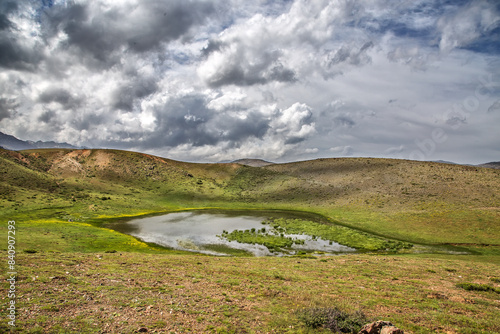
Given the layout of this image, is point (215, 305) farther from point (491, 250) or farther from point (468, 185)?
point (468, 185)

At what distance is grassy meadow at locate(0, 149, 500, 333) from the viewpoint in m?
13.1

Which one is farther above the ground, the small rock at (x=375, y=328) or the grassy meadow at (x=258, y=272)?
the small rock at (x=375, y=328)

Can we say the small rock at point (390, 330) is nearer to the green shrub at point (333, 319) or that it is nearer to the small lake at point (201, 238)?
the green shrub at point (333, 319)

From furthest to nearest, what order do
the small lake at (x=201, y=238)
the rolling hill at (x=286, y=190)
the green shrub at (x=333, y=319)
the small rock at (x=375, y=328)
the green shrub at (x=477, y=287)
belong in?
the rolling hill at (x=286, y=190)
the small lake at (x=201, y=238)
the green shrub at (x=477, y=287)
the green shrub at (x=333, y=319)
the small rock at (x=375, y=328)

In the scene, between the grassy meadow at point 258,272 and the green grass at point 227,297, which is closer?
the green grass at point 227,297

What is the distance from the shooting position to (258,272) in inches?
926

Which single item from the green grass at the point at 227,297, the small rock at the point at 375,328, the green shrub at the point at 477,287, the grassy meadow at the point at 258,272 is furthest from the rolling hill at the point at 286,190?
the small rock at the point at 375,328

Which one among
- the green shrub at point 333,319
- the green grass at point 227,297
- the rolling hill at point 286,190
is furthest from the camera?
the rolling hill at point 286,190

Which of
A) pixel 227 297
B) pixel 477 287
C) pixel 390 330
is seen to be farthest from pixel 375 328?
pixel 477 287

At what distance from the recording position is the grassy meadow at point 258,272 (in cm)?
1309

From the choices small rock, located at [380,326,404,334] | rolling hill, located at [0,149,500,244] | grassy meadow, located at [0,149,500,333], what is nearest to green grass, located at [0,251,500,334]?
grassy meadow, located at [0,149,500,333]

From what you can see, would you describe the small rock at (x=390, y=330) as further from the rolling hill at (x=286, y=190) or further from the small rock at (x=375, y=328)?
the rolling hill at (x=286, y=190)

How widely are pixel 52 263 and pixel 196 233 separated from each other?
34141 mm

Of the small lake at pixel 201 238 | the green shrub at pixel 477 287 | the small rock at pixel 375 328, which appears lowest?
the small lake at pixel 201 238
